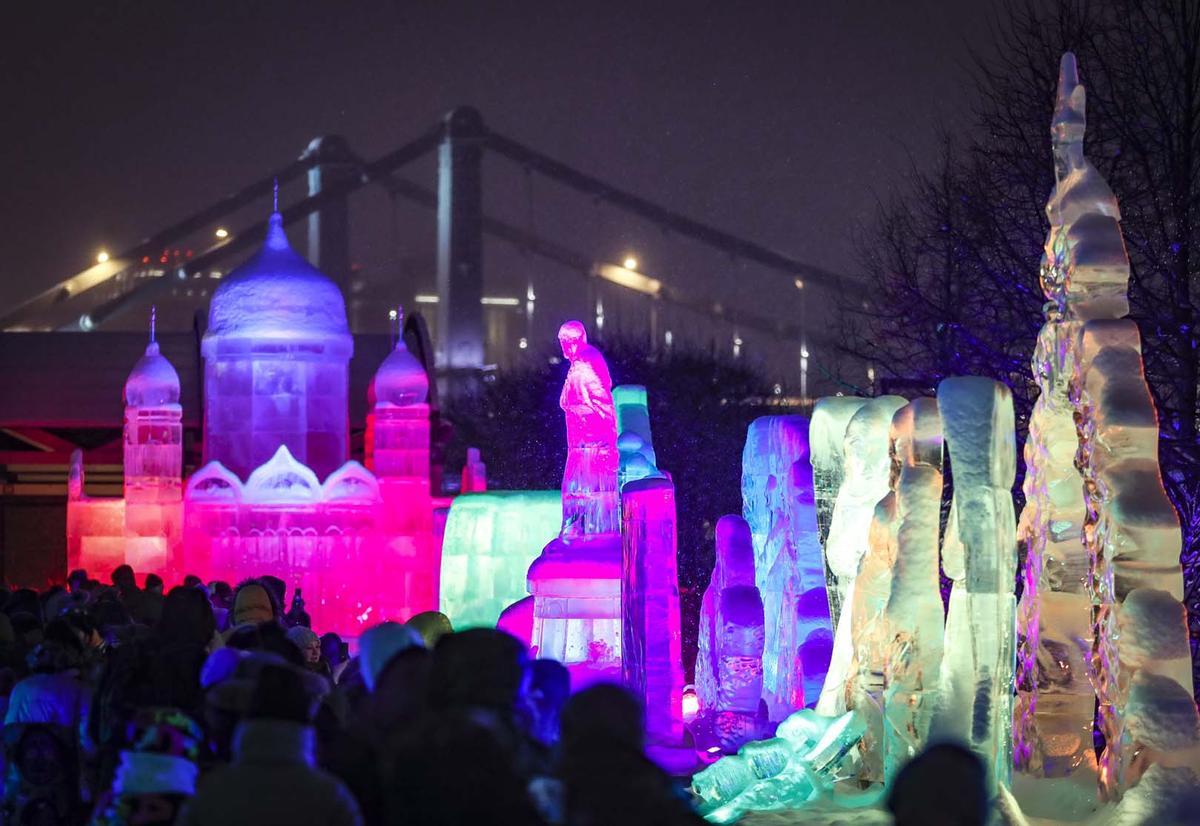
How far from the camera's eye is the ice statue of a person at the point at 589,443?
16078 mm

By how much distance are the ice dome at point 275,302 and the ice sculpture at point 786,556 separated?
48.2 feet

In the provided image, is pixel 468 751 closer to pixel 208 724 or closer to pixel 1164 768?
pixel 208 724

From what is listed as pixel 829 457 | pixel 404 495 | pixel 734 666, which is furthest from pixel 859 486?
pixel 404 495

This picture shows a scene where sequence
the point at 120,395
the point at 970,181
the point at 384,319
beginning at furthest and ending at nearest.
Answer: the point at 384,319 < the point at 120,395 < the point at 970,181

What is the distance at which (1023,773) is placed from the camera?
1058 centimetres

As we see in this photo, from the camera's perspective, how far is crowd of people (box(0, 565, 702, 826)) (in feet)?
16.9

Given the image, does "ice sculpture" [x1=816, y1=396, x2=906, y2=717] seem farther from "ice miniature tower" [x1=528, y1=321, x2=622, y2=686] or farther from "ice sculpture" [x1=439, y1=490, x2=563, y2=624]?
"ice sculpture" [x1=439, y1=490, x2=563, y2=624]

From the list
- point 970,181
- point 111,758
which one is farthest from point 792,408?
point 111,758

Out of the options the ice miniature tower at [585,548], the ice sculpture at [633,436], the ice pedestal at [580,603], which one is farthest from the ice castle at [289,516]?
the ice pedestal at [580,603]

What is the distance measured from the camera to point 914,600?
10766 mm

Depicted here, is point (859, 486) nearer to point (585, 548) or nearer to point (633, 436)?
point (585, 548)

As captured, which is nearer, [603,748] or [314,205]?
[603,748]

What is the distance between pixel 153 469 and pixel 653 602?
45.6ft

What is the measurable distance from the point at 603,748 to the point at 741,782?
6.43 metres
